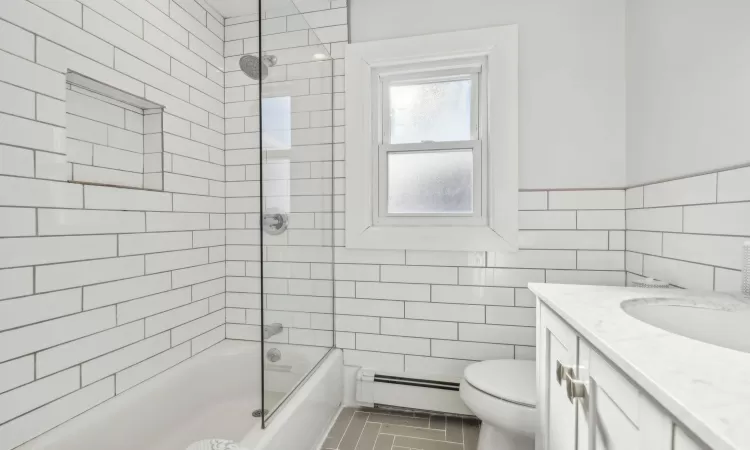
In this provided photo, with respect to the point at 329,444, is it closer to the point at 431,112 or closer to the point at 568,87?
the point at 431,112

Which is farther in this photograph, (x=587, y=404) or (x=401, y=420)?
(x=401, y=420)

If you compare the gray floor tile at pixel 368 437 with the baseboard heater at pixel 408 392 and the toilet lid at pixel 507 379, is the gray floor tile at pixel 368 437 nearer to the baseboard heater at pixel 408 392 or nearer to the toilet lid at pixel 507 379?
the baseboard heater at pixel 408 392

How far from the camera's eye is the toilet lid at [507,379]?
1383 mm

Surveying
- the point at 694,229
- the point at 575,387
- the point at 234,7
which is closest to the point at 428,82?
the point at 234,7

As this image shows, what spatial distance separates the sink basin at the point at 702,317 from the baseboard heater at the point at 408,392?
1207 millimetres

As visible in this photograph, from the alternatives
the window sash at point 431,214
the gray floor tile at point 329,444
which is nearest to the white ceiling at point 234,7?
the window sash at point 431,214

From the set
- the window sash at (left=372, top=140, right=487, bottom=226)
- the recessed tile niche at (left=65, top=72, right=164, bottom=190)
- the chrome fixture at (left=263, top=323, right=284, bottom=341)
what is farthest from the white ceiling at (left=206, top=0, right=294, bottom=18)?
the chrome fixture at (left=263, top=323, right=284, bottom=341)

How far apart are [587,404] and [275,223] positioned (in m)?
Result: 1.15

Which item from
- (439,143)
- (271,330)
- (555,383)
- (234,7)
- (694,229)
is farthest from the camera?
(234,7)

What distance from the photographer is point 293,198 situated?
62.5 inches

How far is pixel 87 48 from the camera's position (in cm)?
138

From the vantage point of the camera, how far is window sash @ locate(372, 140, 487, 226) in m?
1.94

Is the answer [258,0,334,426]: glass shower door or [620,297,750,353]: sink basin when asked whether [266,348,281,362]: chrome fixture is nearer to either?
[258,0,334,426]: glass shower door

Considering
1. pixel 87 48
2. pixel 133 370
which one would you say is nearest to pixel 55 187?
pixel 87 48
